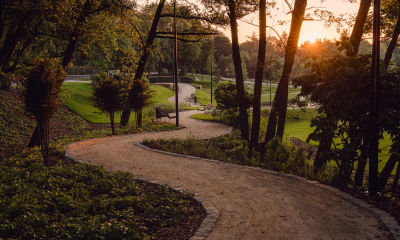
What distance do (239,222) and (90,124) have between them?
21.4 meters

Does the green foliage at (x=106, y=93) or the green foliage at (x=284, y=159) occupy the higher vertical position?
the green foliage at (x=106, y=93)

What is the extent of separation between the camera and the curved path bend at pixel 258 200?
5.64 meters

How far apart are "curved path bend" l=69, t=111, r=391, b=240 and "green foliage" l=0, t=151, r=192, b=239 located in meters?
0.94

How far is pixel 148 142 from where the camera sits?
14.4m

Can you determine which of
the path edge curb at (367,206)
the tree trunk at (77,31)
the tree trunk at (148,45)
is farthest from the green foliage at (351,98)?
the tree trunk at (148,45)

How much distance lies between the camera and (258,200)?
7.22 m

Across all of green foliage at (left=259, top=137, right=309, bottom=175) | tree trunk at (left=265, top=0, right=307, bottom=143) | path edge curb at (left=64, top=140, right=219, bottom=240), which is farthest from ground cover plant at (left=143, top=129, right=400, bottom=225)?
path edge curb at (left=64, top=140, right=219, bottom=240)

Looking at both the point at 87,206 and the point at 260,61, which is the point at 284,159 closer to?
the point at 260,61

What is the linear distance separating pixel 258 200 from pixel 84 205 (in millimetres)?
3572

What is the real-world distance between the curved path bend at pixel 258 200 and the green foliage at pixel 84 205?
939 millimetres

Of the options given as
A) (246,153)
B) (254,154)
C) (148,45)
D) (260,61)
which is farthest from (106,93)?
(254,154)

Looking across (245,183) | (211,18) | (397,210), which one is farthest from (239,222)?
(211,18)

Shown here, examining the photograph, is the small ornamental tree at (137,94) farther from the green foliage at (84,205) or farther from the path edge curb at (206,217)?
the path edge curb at (206,217)

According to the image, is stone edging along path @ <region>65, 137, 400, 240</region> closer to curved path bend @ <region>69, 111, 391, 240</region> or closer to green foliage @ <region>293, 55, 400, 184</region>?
curved path bend @ <region>69, 111, 391, 240</region>
